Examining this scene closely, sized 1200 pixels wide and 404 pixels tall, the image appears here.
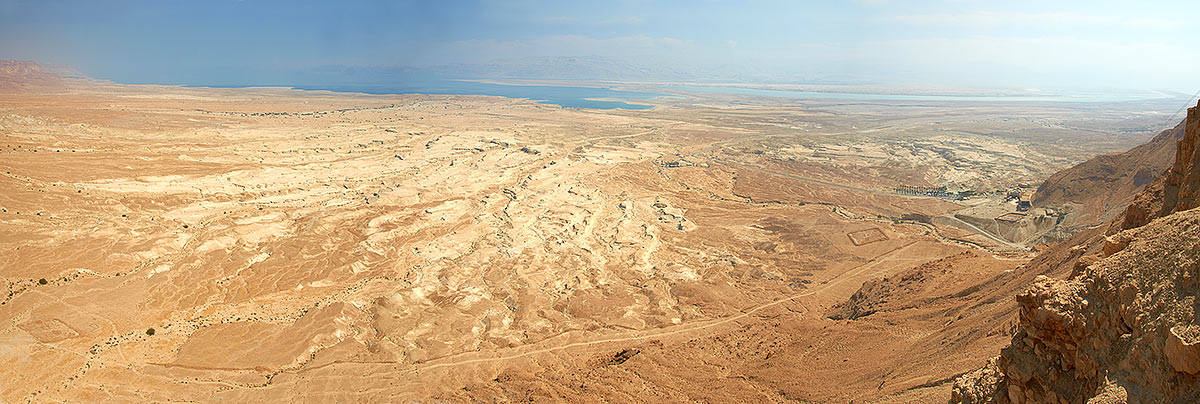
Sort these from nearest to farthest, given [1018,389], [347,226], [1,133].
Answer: [1018,389] → [347,226] → [1,133]

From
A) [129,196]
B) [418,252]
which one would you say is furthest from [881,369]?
[129,196]

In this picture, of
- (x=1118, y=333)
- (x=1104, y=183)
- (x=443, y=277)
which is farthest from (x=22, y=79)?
(x=1104, y=183)

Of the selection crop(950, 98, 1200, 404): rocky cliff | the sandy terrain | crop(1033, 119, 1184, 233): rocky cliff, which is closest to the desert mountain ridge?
the sandy terrain

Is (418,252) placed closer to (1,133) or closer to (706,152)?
(1,133)

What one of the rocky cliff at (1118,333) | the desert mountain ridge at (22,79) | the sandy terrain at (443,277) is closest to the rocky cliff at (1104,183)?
the sandy terrain at (443,277)

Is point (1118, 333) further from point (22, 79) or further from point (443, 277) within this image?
point (22, 79)

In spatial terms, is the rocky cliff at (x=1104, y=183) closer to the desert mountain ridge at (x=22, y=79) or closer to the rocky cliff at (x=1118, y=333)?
the rocky cliff at (x=1118, y=333)

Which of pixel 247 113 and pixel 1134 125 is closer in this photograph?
pixel 247 113

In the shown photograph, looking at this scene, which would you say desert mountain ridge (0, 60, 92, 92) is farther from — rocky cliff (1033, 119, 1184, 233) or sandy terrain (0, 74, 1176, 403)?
rocky cliff (1033, 119, 1184, 233)
